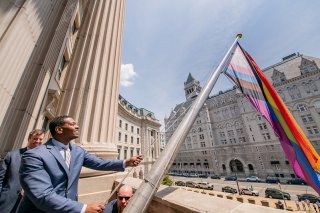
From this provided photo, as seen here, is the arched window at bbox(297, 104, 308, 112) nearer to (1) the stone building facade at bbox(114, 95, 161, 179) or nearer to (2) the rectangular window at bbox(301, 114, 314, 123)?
(2) the rectangular window at bbox(301, 114, 314, 123)

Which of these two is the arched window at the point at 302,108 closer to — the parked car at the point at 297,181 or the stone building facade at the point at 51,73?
the parked car at the point at 297,181

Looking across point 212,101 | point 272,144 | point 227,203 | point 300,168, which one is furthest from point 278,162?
point 227,203

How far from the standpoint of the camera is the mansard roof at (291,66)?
41.4 m

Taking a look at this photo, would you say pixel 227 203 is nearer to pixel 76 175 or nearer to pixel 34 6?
pixel 76 175

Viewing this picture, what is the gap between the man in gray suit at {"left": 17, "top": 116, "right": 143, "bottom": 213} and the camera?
1.20 meters

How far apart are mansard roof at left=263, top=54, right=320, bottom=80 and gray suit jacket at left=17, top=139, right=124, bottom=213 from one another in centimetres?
5527

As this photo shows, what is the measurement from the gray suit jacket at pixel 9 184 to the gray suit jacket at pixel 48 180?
1344 mm

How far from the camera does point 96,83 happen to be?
5.10m

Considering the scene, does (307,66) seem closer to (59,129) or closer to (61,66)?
(61,66)

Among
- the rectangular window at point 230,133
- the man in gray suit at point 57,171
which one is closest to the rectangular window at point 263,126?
the rectangular window at point 230,133

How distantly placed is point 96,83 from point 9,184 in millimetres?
3400

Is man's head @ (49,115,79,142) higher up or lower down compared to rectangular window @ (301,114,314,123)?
lower down

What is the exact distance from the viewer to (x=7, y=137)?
3.24 m

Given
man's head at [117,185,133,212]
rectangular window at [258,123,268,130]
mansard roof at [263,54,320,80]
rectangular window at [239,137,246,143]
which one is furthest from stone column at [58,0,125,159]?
mansard roof at [263,54,320,80]
